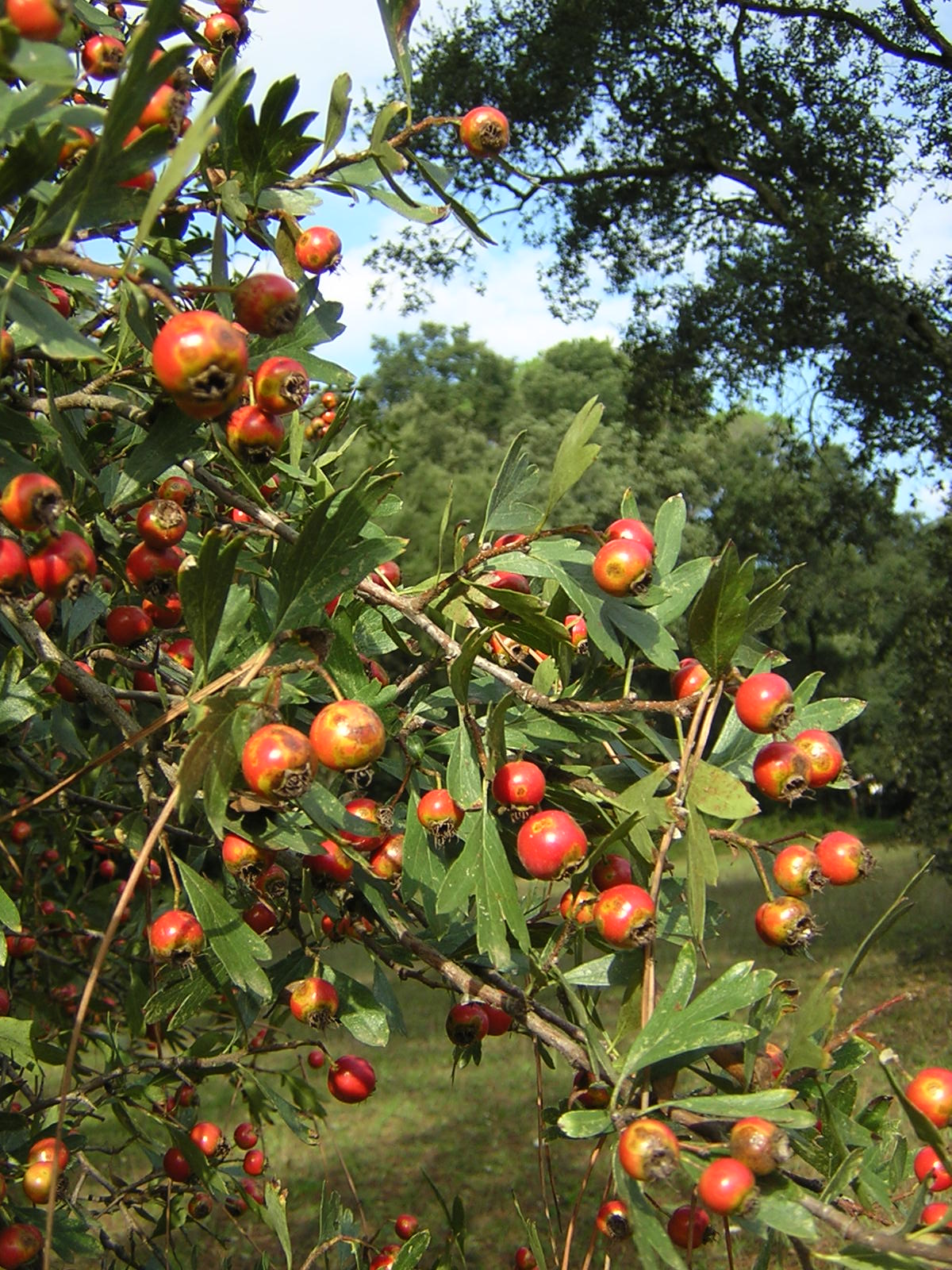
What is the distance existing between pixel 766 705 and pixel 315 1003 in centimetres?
62

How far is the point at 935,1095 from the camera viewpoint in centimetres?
100

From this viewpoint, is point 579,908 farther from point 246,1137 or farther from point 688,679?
point 246,1137

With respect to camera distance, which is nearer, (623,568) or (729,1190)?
(729,1190)

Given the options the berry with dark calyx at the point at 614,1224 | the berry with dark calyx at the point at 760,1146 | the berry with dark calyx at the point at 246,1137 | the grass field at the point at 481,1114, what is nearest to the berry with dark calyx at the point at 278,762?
the berry with dark calyx at the point at 760,1146

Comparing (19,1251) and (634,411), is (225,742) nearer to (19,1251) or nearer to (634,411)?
(19,1251)

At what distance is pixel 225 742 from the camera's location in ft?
2.66

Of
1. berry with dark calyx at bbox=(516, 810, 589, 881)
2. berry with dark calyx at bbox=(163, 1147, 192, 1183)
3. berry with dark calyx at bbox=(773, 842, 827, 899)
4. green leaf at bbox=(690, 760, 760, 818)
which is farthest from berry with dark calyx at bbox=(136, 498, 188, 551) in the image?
berry with dark calyx at bbox=(163, 1147, 192, 1183)

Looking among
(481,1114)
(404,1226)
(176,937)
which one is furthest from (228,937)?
(481,1114)

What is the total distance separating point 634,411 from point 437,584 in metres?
10.2

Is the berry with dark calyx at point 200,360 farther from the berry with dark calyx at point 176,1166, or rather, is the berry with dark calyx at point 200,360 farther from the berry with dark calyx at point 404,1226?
the berry with dark calyx at point 404,1226

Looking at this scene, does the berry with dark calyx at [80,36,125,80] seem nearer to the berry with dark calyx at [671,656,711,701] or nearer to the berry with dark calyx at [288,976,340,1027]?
the berry with dark calyx at [671,656,711,701]

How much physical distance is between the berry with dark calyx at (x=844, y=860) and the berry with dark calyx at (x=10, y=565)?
80cm

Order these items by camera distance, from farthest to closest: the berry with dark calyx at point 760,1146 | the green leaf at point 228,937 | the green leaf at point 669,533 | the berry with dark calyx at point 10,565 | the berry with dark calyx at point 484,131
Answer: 1. the berry with dark calyx at point 484,131
2. the green leaf at point 669,533
3. the green leaf at point 228,937
4. the berry with dark calyx at point 10,565
5. the berry with dark calyx at point 760,1146

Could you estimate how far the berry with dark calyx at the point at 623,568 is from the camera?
1044 mm
